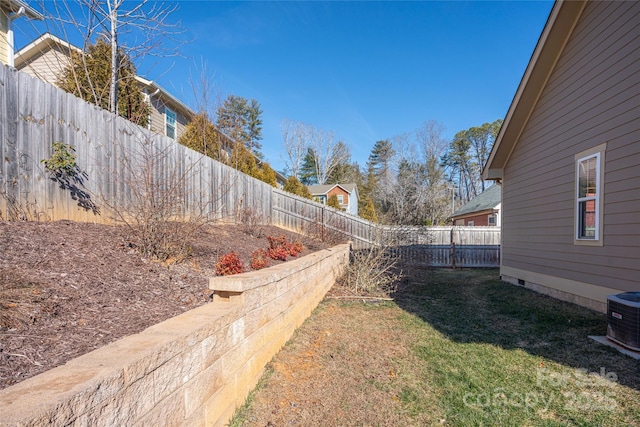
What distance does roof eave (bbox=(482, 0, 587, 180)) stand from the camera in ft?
19.0

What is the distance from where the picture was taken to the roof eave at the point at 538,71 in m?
5.78

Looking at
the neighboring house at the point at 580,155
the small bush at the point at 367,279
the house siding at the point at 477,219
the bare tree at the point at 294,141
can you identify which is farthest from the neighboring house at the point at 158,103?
the bare tree at the point at 294,141

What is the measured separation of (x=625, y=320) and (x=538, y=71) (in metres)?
5.12

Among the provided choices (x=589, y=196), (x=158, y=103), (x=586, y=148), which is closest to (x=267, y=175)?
(x=158, y=103)

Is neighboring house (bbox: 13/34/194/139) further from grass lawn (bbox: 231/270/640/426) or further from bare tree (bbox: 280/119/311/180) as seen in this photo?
bare tree (bbox: 280/119/311/180)

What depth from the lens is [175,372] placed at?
1.62 meters

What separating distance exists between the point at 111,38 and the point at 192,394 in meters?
5.63

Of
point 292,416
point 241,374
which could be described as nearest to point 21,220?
point 241,374

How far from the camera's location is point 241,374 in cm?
245

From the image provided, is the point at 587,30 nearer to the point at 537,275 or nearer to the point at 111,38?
the point at 537,275

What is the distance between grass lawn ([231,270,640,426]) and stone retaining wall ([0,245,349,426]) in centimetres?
34

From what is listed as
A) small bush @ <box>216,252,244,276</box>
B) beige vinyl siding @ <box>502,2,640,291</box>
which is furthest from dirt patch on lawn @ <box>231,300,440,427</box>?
beige vinyl siding @ <box>502,2,640,291</box>

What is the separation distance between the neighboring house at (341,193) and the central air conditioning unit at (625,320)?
27.4 metres

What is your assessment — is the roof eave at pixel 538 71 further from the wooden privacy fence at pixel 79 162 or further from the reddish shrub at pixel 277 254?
the wooden privacy fence at pixel 79 162
